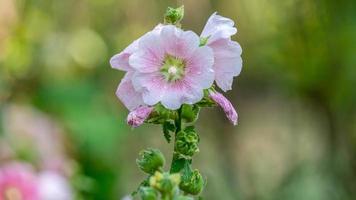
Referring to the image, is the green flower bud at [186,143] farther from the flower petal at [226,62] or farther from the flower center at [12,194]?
the flower center at [12,194]

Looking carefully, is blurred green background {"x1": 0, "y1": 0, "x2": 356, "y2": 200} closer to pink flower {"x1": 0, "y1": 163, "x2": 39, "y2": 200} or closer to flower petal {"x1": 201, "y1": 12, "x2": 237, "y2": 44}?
pink flower {"x1": 0, "y1": 163, "x2": 39, "y2": 200}

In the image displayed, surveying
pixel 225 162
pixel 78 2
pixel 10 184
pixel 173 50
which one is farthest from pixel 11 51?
pixel 173 50

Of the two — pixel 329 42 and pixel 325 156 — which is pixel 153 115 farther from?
pixel 325 156

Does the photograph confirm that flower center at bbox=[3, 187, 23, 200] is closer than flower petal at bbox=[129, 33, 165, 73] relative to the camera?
No

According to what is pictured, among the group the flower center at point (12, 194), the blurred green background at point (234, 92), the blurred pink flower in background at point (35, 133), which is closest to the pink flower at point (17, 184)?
the flower center at point (12, 194)

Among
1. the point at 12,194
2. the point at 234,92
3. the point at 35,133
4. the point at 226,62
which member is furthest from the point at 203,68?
the point at 234,92

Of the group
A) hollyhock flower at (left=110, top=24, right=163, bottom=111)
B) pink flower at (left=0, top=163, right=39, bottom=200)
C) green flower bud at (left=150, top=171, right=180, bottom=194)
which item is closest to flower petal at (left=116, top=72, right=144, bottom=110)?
hollyhock flower at (left=110, top=24, right=163, bottom=111)

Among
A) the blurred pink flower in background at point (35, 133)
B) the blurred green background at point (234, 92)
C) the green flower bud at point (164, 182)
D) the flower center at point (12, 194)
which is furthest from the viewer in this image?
the blurred green background at point (234, 92)

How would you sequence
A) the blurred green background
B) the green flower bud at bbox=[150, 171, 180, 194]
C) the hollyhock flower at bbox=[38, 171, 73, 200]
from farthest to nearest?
the blurred green background
the hollyhock flower at bbox=[38, 171, 73, 200]
the green flower bud at bbox=[150, 171, 180, 194]
